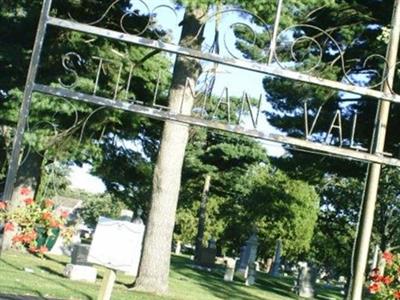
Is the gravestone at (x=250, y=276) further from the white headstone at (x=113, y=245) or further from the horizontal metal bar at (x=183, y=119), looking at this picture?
the horizontal metal bar at (x=183, y=119)

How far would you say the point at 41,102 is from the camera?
18.6 meters

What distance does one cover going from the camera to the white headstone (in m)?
14.0

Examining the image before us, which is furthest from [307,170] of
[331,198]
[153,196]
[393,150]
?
[331,198]

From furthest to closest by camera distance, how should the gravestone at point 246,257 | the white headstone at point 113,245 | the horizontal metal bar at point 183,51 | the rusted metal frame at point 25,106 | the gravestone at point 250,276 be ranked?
1. the gravestone at point 246,257
2. the gravestone at point 250,276
3. the white headstone at point 113,245
4. the horizontal metal bar at point 183,51
5. the rusted metal frame at point 25,106

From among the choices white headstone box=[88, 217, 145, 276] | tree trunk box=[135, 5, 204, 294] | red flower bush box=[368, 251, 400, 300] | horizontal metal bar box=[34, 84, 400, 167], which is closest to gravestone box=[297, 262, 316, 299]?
tree trunk box=[135, 5, 204, 294]

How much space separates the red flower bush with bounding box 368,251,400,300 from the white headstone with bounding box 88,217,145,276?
6.53m

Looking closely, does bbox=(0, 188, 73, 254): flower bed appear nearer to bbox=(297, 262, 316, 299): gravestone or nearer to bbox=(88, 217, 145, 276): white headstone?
bbox=(88, 217, 145, 276): white headstone

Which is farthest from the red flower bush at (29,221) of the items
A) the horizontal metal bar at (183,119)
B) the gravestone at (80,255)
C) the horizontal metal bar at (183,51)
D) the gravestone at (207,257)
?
the gravestone at (207,257)

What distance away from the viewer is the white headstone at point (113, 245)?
1399 cm

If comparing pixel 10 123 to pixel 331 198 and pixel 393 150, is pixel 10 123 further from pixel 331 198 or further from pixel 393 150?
pixel 331 198

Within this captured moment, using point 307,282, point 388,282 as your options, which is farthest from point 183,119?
point 307,282

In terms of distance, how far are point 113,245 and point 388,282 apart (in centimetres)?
757

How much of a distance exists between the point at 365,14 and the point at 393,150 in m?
4.25

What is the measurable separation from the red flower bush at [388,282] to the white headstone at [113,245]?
6527mm
